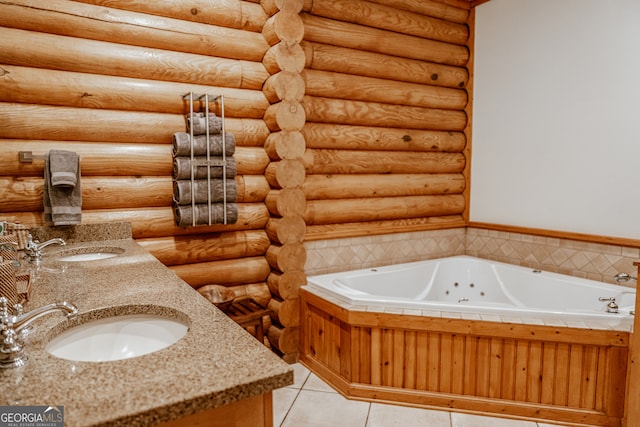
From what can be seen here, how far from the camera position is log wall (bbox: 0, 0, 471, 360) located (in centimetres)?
269

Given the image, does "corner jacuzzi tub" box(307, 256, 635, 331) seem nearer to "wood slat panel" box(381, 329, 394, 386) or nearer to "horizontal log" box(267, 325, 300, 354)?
"wood slat panel" box(381, 329, 394, 386)

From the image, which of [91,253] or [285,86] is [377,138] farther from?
[91,253]

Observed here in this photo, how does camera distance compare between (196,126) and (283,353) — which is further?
(283,353)

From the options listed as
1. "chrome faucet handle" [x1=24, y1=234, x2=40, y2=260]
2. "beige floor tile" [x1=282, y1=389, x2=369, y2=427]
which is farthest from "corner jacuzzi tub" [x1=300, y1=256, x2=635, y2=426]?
"chrome faucet handle" [x1=24, y1=234, x2=40, y2=260]

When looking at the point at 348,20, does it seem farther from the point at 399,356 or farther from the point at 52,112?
the point at 399,356

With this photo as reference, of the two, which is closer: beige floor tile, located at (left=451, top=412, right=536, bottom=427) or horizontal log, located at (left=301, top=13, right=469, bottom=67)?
beige floor tile, located at (left=451, top=412, right=536, bottom=427)

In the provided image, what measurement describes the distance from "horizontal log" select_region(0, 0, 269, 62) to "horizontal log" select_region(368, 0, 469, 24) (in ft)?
4.70

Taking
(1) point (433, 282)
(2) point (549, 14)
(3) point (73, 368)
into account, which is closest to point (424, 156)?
(1) point (433, 282)

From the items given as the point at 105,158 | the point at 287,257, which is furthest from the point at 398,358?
the point at 105,158

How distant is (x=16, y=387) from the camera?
0.96 m

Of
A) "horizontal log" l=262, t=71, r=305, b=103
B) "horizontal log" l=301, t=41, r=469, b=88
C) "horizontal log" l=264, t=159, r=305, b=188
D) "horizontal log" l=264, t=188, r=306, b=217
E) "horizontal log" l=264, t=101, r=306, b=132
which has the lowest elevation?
"horizontal log" l=264, t=188, r=306, b=217

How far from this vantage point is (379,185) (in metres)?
4.11

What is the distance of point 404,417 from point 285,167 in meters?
1.87

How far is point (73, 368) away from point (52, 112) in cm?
219
